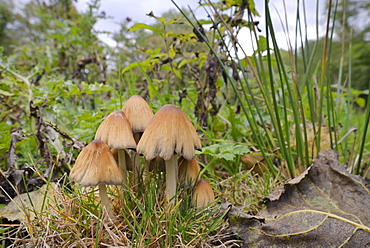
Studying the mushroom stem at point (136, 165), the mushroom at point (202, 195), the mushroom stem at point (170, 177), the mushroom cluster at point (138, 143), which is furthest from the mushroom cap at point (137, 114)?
the mushroom at point (202, 195)

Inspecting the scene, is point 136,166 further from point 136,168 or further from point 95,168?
point 95,168

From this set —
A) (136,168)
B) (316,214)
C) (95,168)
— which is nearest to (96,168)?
(95,168)

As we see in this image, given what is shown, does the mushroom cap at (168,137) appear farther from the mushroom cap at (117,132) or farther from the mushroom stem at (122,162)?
the mushroom stem at (122,162)

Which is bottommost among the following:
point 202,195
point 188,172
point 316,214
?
point 316,214

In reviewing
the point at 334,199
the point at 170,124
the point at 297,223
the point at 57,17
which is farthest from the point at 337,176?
the point at 57,17

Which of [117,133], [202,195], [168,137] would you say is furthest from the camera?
[202,195]

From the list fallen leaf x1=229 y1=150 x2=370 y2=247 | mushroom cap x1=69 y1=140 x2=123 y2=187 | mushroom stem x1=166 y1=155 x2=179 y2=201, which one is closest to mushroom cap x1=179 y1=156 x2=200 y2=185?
mushroom stem x1=166 y1=155 x2=179 y2=201

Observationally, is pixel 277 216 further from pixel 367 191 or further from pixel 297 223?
pixel 367 191

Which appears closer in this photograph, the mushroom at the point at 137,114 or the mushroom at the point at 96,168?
the mushroom at the point at 96,168
